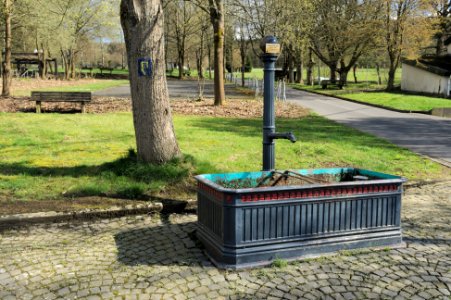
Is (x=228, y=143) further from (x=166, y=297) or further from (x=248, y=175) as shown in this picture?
(x=166, y=297)

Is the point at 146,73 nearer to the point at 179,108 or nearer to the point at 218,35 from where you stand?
the point at 179,108

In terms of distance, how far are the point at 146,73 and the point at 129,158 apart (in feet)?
5.39

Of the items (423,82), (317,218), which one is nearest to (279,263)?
(317,218)

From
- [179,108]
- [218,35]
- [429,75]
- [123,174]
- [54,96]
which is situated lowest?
[123,174]

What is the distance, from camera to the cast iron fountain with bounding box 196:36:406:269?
15.4 feet

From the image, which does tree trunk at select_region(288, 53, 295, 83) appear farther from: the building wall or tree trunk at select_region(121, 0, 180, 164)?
tree trunk at select_region(121, 0, 180, 164)

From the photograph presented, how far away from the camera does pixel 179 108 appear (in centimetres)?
2002

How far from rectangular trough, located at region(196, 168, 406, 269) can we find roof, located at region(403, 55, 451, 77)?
102 ft

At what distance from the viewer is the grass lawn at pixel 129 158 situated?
750 cm

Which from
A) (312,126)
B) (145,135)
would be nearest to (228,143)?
(145,135)

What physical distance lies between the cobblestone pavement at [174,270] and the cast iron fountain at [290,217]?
0.14 meters

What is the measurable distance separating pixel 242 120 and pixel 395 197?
468 inches

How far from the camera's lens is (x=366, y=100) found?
97.6 feet

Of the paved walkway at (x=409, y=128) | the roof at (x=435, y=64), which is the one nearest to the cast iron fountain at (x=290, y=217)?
the paved walkway at (x=409, y=128)
